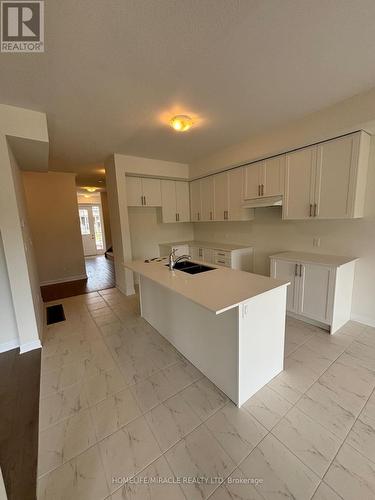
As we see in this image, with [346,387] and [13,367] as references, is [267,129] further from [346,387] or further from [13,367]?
[13,367]

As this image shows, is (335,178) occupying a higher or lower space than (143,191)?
lower

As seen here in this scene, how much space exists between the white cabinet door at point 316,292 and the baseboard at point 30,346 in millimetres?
3374

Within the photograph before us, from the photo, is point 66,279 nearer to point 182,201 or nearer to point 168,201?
point 168,201

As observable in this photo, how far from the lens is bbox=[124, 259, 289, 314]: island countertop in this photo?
1.46m

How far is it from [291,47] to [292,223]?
7.29 feet

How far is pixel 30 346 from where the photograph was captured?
2.47 meters

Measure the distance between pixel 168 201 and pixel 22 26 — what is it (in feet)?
11.2

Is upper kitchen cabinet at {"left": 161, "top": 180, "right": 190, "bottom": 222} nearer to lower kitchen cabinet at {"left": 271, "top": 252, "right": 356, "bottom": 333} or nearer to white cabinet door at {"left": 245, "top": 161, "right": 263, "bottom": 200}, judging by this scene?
white cabinet door at {"left": 245, "top": 161, "right": 263, "bottom": 200}

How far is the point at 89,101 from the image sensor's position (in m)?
2.10

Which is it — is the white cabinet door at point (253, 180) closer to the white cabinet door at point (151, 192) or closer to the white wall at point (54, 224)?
the white cabinet door at point (151, 192)

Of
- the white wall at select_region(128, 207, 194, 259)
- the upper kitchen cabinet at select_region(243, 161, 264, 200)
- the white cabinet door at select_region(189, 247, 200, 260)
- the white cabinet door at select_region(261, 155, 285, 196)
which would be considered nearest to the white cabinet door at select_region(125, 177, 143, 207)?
the white wall at select_region(128, 207, 194, 259)

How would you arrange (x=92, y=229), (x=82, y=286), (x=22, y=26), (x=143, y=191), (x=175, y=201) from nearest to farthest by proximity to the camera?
(x=22, y=26), (x=143, y=191), (x=175, y=201), (x=82, y=286), (x=92, y=229)

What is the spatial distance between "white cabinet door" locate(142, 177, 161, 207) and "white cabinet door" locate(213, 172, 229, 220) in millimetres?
1255

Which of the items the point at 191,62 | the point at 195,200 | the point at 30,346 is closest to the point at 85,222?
the point at 195,200
